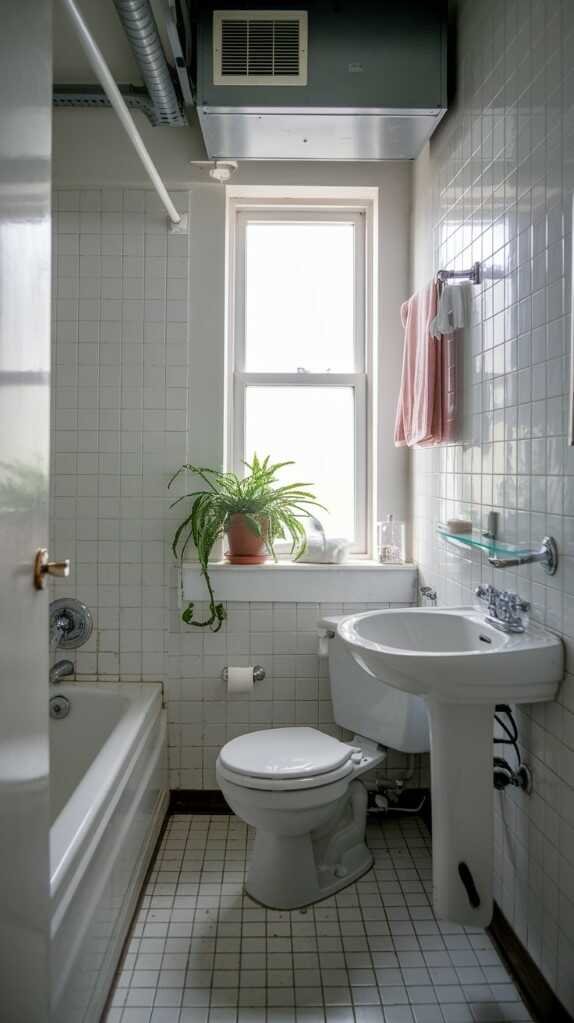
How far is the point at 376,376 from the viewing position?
2549 millimetres

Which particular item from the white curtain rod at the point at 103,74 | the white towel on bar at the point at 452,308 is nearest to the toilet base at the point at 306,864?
the white towel on bar at the point at 452,308

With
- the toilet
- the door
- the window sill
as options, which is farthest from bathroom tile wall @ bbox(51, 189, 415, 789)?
the door

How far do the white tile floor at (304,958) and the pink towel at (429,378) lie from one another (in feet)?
4.54

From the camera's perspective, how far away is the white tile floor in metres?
1.52

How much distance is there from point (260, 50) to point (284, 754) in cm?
214

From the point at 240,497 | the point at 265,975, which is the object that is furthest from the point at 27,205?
the point at 265,975

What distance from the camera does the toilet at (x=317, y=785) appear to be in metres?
1.80

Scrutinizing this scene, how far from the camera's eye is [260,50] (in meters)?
2.05

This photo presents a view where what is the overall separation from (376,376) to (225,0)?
1283mm

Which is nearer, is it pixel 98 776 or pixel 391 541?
pixel 98 776

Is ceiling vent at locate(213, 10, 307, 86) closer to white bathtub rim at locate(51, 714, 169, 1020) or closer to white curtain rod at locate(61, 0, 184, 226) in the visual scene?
white curtain rod at locate(61, 0, 184, 226)

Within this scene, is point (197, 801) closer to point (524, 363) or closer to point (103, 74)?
point (524, 363)

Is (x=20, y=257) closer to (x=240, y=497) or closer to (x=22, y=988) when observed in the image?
(x=22, y=988)

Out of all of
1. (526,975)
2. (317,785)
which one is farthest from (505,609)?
(526,975)
